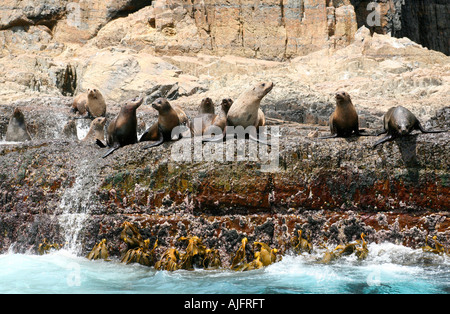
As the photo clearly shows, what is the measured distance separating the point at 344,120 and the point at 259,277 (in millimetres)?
2790

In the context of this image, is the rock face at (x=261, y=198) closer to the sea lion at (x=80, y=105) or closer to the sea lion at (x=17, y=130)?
the sea lion at (x=17, y=130)

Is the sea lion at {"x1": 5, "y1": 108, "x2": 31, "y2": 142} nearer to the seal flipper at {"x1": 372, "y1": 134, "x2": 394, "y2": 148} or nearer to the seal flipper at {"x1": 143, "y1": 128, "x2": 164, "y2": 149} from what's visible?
the seal flipper at {"x1": 143, "y1": 128, "x2": 164, "y2": 149}

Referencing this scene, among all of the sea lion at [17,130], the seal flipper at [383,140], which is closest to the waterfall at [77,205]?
the seal flipper at [383,140]

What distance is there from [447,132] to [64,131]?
29.7ft

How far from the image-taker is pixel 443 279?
5324mm

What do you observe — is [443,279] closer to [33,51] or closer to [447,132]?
[447,132]

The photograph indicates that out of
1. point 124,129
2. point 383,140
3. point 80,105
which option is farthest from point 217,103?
point 383,140

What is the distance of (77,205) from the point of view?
699cm

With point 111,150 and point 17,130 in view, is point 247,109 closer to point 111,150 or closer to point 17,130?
point 111,150

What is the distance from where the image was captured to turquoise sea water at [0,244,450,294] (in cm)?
519

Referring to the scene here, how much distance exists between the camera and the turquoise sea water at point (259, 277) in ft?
17.0

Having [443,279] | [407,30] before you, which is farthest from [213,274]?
[407,30]
